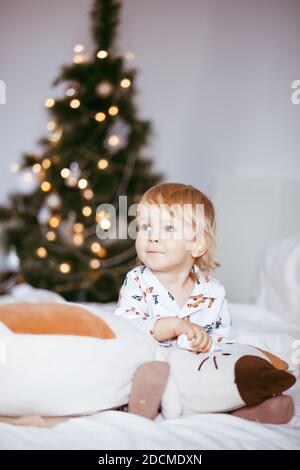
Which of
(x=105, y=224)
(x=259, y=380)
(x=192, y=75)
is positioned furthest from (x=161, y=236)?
(x=192, y=75)

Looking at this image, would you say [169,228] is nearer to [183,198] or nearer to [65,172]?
[183,198]

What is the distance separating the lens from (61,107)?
2529 mm

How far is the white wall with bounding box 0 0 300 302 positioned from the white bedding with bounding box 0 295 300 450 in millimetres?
1905

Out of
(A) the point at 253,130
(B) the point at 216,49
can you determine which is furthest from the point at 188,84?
(A) the point at 253,130

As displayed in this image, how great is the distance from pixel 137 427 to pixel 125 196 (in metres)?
1.87

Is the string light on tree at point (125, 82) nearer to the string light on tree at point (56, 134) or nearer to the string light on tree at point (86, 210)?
the string light on tree at point (56, 134)

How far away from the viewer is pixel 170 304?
1153mm

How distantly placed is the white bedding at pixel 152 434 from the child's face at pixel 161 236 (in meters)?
0.34

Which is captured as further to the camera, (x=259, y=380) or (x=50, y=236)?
(x=50, y=236)

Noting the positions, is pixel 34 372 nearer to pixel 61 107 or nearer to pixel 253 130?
pixel 61 107

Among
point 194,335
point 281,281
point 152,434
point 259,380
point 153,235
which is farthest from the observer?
point 281,281

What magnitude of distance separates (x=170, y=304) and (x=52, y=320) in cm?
36

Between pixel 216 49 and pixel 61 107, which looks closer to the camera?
pixel 61 107

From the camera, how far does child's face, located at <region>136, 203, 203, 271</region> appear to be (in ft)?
3.65
